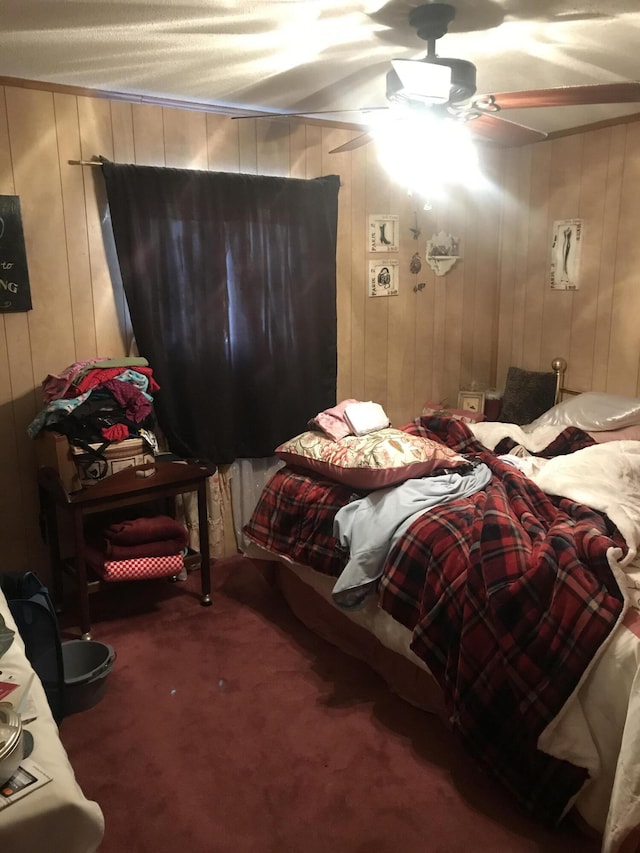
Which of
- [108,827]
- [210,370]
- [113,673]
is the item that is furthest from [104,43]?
[108,827]

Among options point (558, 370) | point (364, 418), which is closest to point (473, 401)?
point (558, 370)

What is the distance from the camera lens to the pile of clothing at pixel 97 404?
2885 mm

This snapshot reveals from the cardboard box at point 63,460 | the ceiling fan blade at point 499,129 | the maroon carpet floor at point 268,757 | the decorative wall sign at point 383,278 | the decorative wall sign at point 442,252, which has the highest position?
the ceiling fan blade at point 499,129

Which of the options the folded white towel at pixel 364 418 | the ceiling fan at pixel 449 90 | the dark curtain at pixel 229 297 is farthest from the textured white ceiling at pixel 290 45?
the folded white towel at pixel 364 418

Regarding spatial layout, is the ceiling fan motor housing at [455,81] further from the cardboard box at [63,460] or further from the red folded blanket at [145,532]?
the red folded blanket at [145,532]

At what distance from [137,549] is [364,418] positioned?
3.75ft

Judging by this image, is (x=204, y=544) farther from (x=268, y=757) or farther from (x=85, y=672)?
(x=268, y=757)

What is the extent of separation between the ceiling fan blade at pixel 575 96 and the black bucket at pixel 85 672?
2.45m

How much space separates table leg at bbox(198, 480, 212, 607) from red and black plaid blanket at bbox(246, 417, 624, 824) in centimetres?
107

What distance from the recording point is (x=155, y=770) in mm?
2213

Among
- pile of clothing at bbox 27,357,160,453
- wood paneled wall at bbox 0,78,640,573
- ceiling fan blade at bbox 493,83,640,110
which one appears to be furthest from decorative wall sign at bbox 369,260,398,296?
ceiling fan blade at bbox 493,83,640,110

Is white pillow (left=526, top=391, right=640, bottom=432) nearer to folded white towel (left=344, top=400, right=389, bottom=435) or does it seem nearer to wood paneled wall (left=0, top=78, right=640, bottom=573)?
wood paneled wall (left=0, top=78, right=640, bottom=573)

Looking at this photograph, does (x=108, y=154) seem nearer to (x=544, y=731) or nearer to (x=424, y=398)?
(x=424, y=398)

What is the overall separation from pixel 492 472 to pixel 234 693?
1323 mm
